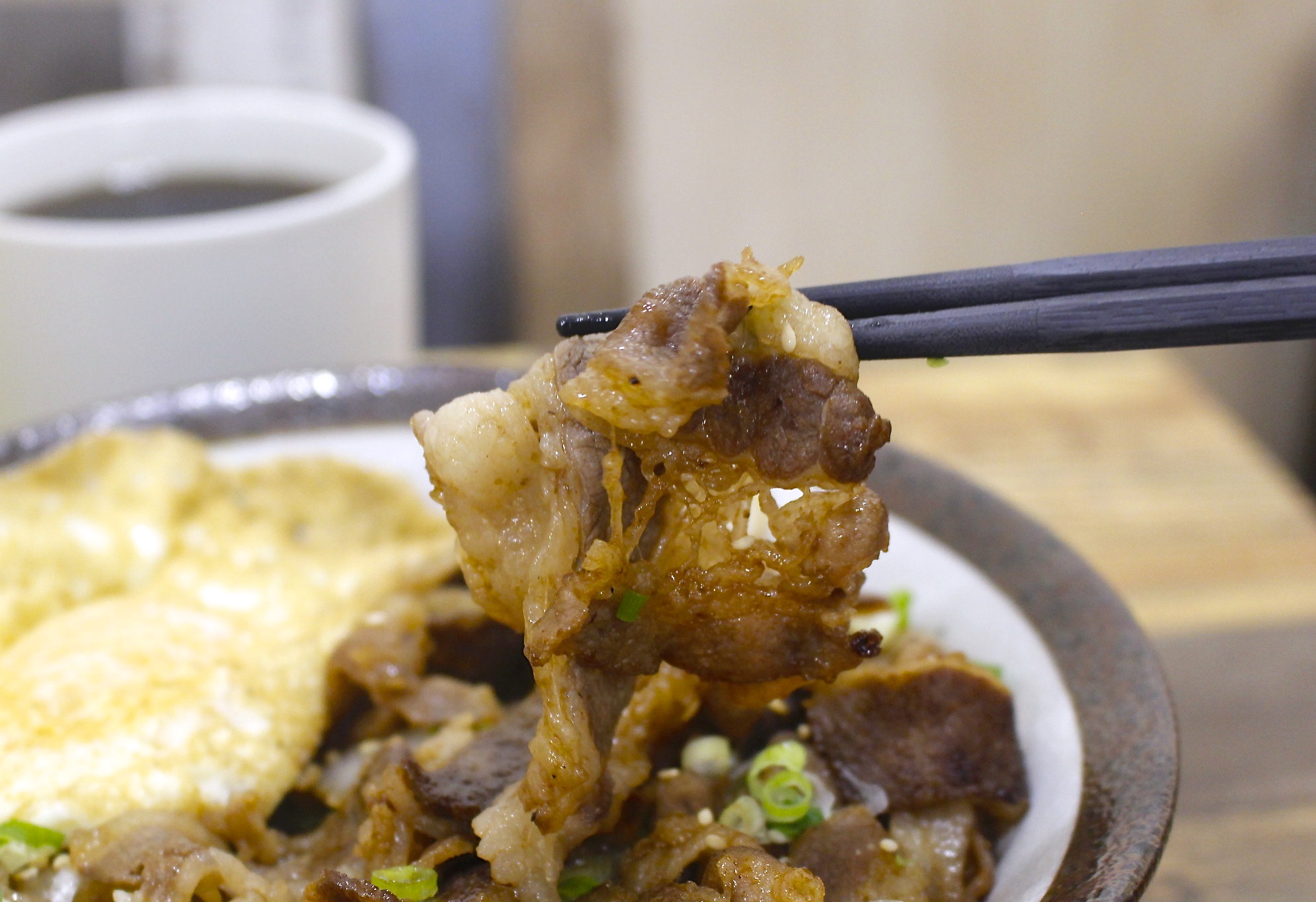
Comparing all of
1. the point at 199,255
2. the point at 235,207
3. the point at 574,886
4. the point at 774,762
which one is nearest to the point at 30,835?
the point at 574,886

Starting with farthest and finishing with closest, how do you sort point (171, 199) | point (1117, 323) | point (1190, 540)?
point (171, 199) < point (1190, 540) < point (1117, 323)

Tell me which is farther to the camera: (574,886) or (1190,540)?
(1190,540)

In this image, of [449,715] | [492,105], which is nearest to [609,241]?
[492,105]

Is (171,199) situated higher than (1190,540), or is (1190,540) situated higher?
(171,199)

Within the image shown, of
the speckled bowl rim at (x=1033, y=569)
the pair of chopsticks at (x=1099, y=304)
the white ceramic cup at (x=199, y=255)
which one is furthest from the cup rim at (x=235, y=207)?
the pair of chopsticks at (x=1099, y=304)

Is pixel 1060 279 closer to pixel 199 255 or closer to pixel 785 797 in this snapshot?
pixel 785 797

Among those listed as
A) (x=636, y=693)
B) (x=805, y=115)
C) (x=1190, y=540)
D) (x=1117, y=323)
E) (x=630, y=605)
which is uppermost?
(x=1117, y=323)

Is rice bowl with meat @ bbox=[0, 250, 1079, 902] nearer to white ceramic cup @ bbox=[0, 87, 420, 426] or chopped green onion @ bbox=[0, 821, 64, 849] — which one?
chopped green onion @ bbox=[0, 821, 64, 849]

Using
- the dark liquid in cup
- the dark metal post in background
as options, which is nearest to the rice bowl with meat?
the dark liquid in cup
